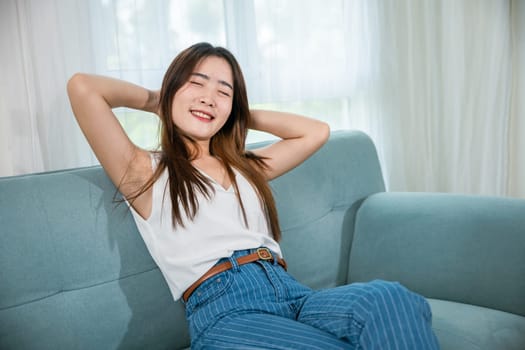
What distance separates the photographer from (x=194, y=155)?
1523mm

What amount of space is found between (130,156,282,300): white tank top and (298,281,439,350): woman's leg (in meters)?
0.29

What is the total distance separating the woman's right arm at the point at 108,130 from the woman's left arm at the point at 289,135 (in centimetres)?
42

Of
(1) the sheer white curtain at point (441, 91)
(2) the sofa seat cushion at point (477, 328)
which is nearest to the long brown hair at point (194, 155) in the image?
(2) the sofa seat cushion at point (477, 328)

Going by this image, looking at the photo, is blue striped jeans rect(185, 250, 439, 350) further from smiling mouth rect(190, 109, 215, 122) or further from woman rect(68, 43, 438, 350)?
smiling mouth rect(190, 109, 215, 122)

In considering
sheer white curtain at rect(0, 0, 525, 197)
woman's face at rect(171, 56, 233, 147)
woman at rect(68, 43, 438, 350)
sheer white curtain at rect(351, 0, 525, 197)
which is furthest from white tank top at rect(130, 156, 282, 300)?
sheer white curtain at rect(351, 0, 525, 197)

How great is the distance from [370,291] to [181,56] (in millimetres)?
774

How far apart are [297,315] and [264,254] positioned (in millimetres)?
176

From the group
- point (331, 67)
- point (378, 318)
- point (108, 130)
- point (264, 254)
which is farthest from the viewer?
point (331, 67)

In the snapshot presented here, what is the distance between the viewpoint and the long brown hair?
137cm

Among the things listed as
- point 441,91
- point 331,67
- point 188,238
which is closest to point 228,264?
point 188,238

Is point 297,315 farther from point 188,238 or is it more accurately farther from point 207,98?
point 207,98

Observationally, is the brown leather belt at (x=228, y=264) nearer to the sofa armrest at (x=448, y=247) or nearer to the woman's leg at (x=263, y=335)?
the woman's leg at (x=263, y=335)

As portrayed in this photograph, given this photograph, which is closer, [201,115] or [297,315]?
[297,315]

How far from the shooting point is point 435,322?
1504 millimetres
